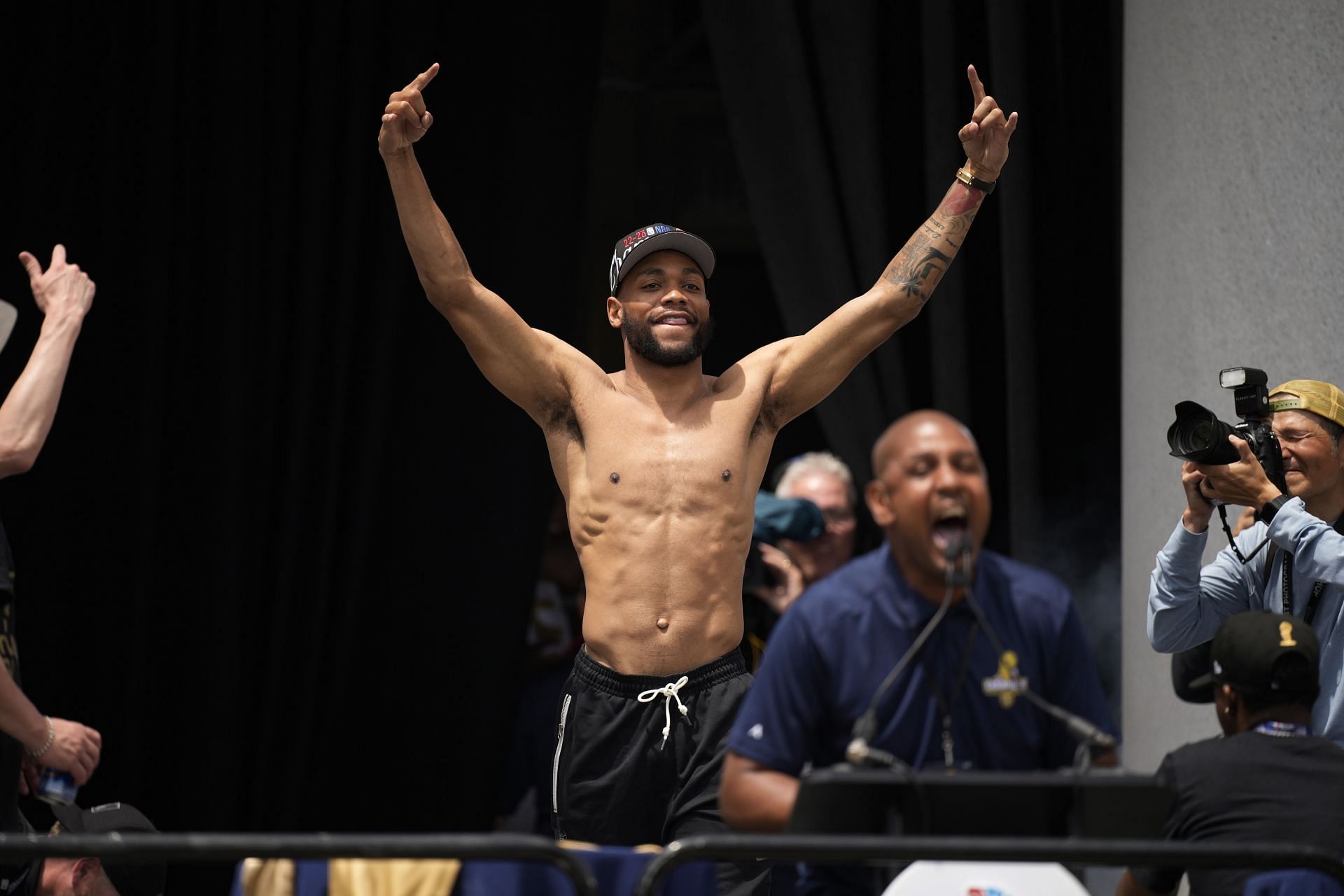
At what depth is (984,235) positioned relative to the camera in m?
5.33

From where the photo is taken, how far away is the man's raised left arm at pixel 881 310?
3.66 meters

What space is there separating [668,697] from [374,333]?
2339 mm

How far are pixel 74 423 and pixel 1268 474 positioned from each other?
3600 mm

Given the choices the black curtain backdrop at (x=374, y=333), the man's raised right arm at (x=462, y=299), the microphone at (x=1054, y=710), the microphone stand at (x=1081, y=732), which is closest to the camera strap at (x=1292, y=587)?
the microphone at (x=1054, y=710)

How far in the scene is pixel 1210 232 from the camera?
14.1 ft

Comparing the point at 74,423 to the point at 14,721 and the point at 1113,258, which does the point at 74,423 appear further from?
the point at 1113,258

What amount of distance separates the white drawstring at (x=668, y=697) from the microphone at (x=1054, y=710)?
39.8 inches

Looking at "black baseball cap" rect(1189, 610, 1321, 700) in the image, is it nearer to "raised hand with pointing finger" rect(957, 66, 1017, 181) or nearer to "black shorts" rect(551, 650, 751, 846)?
"black shorts" rect(551, 650, 751, 846)

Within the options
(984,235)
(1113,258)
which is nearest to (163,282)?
(984,235)

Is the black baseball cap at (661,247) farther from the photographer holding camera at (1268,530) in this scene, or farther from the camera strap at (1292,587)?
the camera strap at (1292,587)

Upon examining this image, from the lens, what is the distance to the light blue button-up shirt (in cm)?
315

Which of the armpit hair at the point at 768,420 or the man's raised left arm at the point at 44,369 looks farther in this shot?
the armpit hair at the point at 768,420

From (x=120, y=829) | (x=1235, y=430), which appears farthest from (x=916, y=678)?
(x=120, y=829)

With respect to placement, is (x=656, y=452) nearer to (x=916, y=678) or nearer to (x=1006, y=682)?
(x=916, y=678)
